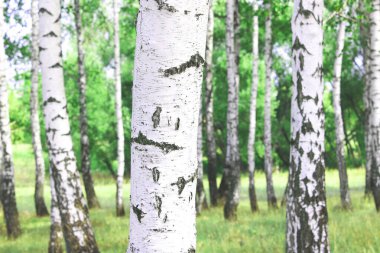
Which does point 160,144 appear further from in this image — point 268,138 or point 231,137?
point 268,138

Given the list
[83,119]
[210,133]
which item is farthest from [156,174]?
[83,119]

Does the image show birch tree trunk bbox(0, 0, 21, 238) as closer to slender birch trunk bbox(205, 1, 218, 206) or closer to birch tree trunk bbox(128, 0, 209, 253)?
slender birch trunk bbox(205, 1, 218, 206)

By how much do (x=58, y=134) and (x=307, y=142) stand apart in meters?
3.41

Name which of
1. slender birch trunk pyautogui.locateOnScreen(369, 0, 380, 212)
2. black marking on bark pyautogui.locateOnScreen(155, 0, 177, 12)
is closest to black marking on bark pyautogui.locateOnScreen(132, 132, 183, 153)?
black marking on bark pyautogui.locateOnScreen(155, 0, 177, 12)

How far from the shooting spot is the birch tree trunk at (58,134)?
21.7 feet

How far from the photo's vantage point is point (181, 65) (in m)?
1.82

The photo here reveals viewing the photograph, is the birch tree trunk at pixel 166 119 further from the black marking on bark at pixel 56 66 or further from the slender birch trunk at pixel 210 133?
the slender birch trunk at pixel 210 133

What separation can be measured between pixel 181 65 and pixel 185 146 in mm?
316

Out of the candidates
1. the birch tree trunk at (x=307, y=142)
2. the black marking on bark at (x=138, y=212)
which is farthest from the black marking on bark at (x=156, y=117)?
the birch tree trunk at (x=307, y=142)

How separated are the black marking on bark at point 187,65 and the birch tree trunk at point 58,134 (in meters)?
5.07

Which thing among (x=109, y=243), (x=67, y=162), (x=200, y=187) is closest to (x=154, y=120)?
(x=67, y=162)

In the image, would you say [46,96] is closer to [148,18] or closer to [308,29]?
[308,29]

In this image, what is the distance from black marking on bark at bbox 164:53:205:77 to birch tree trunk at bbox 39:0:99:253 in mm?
5072

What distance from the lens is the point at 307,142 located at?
206 inches
